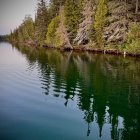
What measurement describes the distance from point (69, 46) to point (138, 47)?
26470 mm

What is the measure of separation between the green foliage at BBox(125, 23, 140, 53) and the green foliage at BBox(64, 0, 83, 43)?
21.4 metres

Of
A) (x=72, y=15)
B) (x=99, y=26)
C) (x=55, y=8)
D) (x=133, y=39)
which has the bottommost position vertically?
(x=133, y=39)

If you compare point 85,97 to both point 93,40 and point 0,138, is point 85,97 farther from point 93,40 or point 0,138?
point 93,40

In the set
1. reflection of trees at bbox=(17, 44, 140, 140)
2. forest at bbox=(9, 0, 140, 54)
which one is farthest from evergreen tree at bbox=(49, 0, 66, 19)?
reflection of trees at bbox=(17, 44, 140, 140)

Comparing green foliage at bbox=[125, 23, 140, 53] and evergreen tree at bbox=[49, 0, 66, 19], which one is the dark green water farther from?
evergreen tree at bbox=[49, 0, 66, 19]

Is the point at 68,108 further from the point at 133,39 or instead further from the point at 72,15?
the point at 72,15

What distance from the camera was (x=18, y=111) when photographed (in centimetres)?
1777

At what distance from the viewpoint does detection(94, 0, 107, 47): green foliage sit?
64.6 meters

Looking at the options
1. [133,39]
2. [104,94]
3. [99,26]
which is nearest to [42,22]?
[99,26]

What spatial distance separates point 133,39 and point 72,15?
83.2ft

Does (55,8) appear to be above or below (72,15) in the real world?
above

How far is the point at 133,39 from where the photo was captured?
183ft

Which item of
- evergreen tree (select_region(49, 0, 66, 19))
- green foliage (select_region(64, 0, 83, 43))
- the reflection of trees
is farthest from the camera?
evergreen tree (select_region(49, 0, 66, 19))

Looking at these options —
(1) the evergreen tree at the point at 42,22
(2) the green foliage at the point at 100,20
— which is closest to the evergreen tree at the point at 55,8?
(1) the evergreen tree at the point at 42,22
